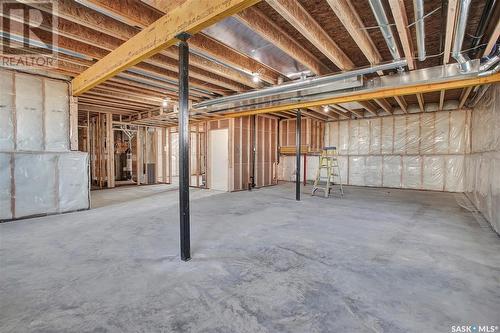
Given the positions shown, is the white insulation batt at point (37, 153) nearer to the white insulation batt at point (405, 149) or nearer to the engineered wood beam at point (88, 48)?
the engineered wood beam at point (88, 48)

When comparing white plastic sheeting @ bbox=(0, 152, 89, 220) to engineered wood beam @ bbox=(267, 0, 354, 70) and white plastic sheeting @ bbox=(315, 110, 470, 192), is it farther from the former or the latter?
white plastic sheeting @ bbox=(315, 110, 470, 192)

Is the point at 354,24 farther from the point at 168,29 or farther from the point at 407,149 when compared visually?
the point at 407,149

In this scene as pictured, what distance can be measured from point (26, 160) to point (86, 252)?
265 centimetres

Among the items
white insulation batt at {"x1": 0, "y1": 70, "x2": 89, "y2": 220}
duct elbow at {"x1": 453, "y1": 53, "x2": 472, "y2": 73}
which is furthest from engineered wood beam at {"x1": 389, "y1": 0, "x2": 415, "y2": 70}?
white insulation batt at {"x1": 0, "y1": 70, "x2": 89, "y2": 220}

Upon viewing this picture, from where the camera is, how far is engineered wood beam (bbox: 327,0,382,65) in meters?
2.24

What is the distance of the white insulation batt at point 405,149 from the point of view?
724 cm

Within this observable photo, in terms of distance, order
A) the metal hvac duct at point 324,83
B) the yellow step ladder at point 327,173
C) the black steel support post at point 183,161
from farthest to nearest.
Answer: the yellow step ladder at point 327,173, the metal hvac duct at point 324,83, the black steel support post at point 183,161

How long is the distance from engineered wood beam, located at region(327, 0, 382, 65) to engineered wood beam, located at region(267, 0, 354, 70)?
36cm

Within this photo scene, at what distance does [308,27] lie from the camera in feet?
8.62

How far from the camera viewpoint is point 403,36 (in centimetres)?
260

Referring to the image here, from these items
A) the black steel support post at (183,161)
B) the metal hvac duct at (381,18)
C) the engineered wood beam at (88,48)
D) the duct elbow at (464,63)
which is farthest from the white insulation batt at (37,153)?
the duct elbow at (464,63)

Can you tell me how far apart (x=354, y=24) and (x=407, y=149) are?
22.4 ft

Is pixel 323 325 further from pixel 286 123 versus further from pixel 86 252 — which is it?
pixel 286 123

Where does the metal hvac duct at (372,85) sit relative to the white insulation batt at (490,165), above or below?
above
